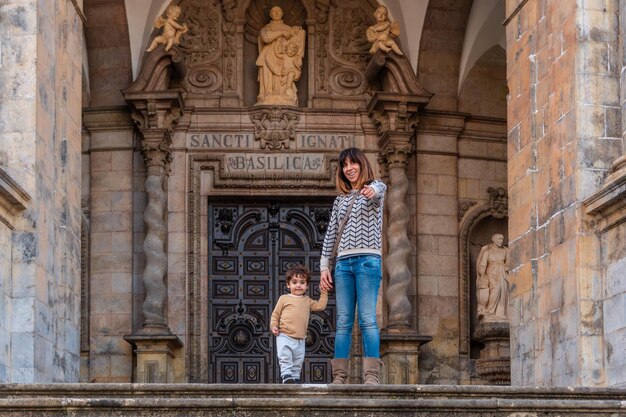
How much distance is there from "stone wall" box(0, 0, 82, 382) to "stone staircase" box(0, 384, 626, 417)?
3.86 m

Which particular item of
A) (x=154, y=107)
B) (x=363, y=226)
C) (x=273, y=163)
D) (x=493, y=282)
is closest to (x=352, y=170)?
(x=363, y=226)

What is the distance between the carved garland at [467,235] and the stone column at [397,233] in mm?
720

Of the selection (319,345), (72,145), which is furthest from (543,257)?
(319,345)

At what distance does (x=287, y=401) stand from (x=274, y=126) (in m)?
11.8

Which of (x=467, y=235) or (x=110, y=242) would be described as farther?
(x=467, y=235)

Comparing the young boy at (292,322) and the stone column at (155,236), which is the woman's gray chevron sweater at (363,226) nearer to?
the young boy at (292,322)

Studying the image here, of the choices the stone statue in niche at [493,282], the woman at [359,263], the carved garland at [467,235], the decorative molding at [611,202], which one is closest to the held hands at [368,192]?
the woman at [359,263]

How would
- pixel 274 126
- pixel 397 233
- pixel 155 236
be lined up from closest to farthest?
pixel 155 236 → pixel 397 233 → pixel 274 126

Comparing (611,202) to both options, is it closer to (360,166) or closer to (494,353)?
(360,166)

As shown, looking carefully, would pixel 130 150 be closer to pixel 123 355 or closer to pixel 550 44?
pixel 123 355

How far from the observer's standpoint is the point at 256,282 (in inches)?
888

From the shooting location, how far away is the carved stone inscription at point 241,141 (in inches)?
896

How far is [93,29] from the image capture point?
22922 mm

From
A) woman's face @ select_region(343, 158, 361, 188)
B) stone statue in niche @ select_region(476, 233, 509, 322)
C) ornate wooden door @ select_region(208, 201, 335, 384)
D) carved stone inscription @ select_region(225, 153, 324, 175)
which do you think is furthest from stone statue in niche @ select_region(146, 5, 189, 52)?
woman's face @ select_region(343, 158, 361, 188)
